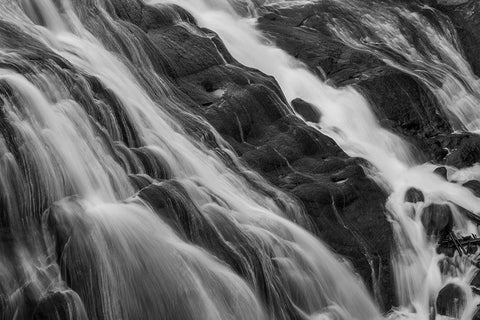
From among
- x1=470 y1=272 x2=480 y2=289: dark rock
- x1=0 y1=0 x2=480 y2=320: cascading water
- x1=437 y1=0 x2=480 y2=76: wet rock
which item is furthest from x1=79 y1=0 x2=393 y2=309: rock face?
x1=437 y1=0 x2=480 y2=76: wet rock

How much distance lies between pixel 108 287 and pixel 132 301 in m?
0.33

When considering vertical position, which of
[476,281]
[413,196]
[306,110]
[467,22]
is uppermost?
[467,22]

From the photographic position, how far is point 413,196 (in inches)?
615

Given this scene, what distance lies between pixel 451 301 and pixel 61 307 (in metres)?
6.26

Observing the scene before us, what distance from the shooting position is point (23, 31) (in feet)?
47.8

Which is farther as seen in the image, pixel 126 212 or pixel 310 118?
pixel 310 118

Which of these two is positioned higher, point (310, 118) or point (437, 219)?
point (310, 118)

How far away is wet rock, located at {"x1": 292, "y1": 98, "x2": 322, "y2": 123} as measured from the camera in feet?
58.6

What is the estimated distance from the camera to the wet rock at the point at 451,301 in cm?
1363

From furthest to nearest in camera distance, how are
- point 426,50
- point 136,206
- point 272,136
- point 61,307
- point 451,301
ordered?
1. point 426,50
2. point 272,136
3. point 451,301
4. point 136,206
5. point 61,307

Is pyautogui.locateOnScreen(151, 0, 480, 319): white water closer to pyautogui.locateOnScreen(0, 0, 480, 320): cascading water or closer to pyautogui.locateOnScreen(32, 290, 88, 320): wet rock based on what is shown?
pyautogui.locateOnScreen(0, 0, 480, 320): cascading water

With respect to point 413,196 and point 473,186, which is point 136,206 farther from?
point 473,186

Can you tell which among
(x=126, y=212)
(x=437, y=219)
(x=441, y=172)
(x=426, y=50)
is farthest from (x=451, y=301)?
(x=426, y=50)

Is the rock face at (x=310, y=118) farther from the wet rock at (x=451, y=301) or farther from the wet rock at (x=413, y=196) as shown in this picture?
the wet rock at (x=451, y=301)
